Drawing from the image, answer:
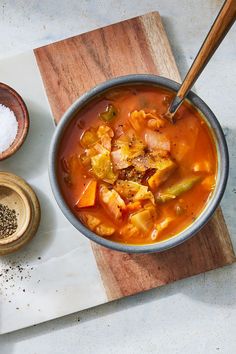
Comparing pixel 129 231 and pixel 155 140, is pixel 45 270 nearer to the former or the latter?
pixel 129 231

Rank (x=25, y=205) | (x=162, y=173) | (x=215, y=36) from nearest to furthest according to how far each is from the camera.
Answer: (x=215, y=36), (x=162, y=173), (x=25, y=205)

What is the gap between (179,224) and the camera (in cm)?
209

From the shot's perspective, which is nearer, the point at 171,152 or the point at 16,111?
the point at 171,152

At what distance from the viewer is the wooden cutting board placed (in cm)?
227

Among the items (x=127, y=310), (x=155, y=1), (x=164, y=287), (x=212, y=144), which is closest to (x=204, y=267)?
(x=164, y=287)

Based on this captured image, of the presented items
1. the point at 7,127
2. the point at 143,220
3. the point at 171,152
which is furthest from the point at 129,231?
the point at 7,127

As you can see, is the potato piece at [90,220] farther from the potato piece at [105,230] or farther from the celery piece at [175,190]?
the celery piece at [175,190]

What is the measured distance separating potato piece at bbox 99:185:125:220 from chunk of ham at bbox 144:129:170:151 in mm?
188

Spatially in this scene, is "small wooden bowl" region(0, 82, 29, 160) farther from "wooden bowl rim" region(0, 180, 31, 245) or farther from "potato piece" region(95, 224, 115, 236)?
"potato piece" region(95, 224, 115, 236)

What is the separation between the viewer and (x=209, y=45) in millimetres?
1712

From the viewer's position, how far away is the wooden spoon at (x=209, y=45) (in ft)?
5.16

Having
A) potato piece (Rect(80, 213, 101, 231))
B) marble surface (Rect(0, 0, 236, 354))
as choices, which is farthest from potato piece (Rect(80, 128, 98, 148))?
marble surface (Rect(0, 0, 236, 354))

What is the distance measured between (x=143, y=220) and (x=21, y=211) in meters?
0.48

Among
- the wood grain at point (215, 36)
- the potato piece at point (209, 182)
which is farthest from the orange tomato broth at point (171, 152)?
the wood grain at point (215, 36)
